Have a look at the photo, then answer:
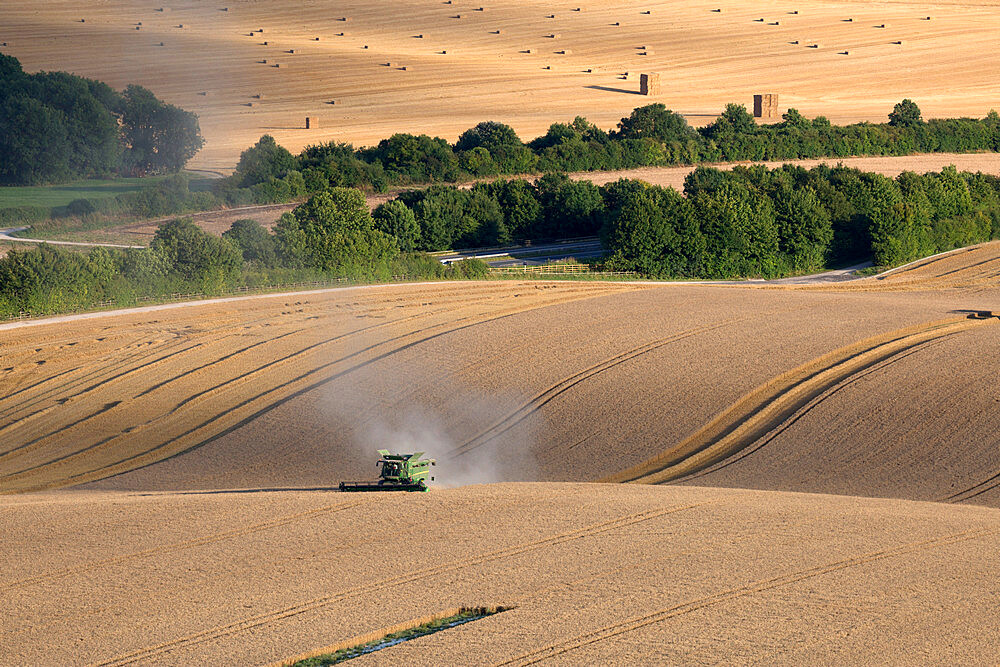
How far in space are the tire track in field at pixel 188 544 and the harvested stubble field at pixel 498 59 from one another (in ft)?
239

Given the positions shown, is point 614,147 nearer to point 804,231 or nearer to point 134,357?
point 804,231

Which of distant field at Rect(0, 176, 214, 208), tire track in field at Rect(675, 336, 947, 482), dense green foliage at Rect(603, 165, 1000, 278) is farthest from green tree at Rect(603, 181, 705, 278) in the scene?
distant field at Rect(0, 176, 214, 208)

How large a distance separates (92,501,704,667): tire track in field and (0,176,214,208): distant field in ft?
277

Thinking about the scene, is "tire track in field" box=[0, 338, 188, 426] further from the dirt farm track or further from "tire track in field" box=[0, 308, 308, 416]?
the dirt farm track

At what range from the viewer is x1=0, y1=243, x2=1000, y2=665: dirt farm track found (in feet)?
79.5

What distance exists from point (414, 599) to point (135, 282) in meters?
46.2

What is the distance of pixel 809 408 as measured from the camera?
4559 centimetres

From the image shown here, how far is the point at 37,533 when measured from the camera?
30594 millimetres

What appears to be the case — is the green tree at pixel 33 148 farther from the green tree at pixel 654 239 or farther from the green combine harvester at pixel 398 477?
the green combine harvester at pixel 398 477

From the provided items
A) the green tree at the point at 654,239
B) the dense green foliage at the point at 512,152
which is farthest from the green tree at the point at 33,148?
the green tree at the point at 654,239

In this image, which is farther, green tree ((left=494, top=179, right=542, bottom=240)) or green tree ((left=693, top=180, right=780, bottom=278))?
green tree ((left=494, top=179, right=542, bottom=240))

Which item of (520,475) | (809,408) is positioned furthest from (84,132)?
(809,408)

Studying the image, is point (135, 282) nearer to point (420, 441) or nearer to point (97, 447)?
point (97, 447)

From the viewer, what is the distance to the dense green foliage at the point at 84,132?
120 metres
